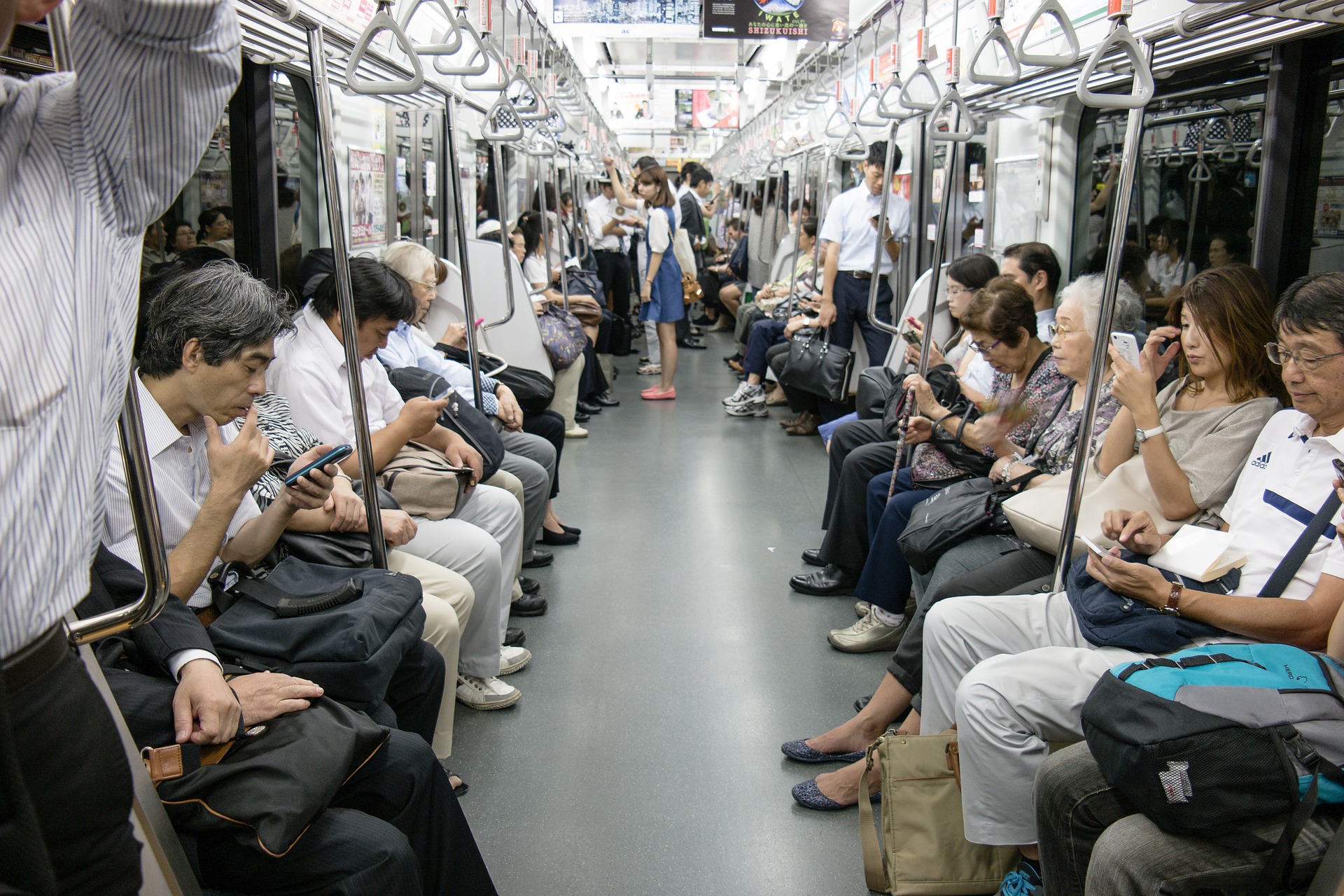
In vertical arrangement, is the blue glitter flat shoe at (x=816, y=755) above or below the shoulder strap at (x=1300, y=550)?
below

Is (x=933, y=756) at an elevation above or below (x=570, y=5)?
below

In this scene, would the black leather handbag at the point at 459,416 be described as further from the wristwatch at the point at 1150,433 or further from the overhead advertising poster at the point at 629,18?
the overhead advertising poster at the point at 629,18

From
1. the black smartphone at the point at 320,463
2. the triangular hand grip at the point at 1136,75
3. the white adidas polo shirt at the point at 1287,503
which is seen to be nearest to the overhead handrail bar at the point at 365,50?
the black smartphone at the point at 320,463

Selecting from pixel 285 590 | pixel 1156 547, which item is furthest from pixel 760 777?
pixel 285 590

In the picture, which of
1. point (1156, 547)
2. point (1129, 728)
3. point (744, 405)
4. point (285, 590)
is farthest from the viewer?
point (744, 405)

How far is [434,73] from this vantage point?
5.06 m

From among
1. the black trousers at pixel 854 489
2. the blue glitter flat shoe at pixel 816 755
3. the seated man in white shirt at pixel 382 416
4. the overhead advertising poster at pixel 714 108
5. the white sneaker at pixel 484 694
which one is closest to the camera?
the blue glitter flat shoe at pixel 816 755

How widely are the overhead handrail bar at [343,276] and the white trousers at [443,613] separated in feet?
0.77

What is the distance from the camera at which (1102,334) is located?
7.68ft

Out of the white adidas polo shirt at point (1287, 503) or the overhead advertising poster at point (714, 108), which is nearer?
the white adidas polo shirt at point (1287, 503)

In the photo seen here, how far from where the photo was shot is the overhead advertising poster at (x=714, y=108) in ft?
55.2

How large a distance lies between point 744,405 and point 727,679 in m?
4.51

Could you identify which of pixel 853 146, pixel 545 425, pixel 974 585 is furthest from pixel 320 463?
pixel 853 146

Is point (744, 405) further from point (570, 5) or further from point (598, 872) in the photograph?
point (598, 872)
